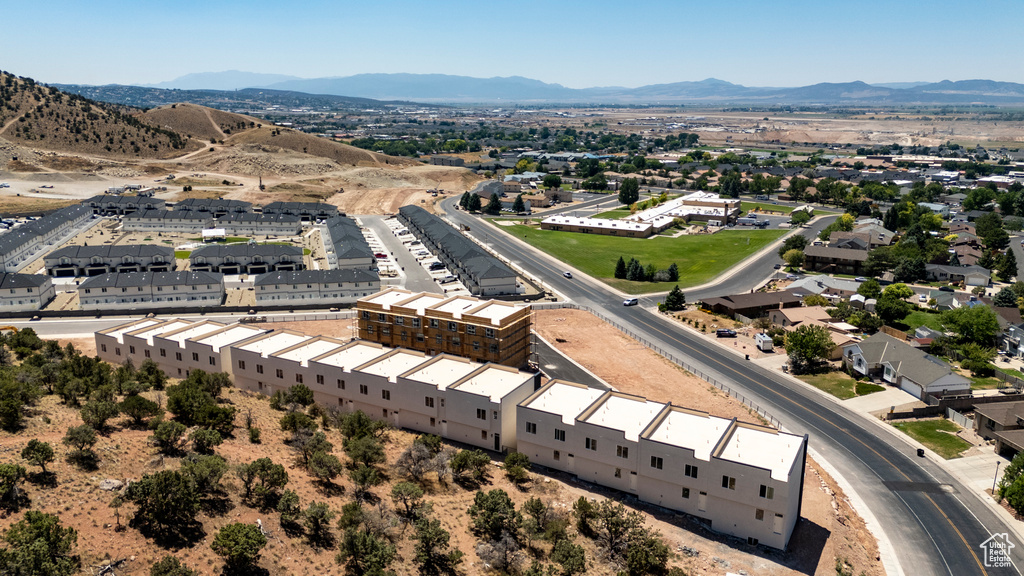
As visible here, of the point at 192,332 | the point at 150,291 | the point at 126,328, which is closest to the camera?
the point at 192,332

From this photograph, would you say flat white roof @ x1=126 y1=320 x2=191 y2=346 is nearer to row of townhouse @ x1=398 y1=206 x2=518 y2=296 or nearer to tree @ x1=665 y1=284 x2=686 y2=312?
row of townhouse @ x1=398 y1=206 x2=518 y2=296

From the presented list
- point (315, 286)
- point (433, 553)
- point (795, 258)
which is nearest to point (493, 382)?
point (433, 553)

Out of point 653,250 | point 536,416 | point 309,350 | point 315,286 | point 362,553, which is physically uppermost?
point 309,350

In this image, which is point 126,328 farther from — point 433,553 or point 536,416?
point 433,553

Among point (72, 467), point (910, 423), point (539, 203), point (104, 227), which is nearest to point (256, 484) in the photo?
point (72, 467)

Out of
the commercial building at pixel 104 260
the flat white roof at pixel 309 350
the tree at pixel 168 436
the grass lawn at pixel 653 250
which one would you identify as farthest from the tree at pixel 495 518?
the commercial building at pixel 104 260

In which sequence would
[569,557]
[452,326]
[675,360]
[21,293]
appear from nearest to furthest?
1. [569,557]
2. [452,326]
3. [675,360]
4. [21,293]

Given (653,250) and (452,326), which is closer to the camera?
(452,326)
